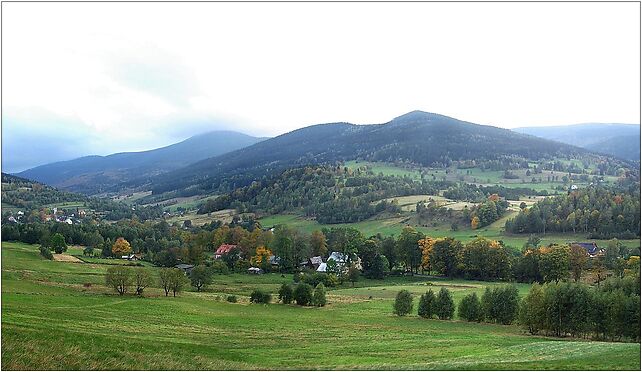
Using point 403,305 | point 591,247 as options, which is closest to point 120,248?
point 403,305

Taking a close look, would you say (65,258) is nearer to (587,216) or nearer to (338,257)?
(338,257)

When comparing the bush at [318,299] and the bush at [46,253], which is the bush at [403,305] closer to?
the bush at [318,299]

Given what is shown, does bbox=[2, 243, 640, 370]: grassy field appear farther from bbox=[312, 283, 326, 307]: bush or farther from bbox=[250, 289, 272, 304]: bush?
bbox=[250, 289, 272, 304]: bush

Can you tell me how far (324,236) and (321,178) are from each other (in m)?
80.4

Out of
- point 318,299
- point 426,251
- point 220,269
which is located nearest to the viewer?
point 318,299

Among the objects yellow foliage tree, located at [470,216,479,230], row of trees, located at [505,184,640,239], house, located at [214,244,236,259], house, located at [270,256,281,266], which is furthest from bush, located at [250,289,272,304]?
yellow foliage tree, located at [470,216,479,230]

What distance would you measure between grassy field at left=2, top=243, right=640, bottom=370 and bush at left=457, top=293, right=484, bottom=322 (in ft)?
6.40

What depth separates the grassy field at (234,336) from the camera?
21109 millimetres

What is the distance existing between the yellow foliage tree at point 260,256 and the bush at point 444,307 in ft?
130

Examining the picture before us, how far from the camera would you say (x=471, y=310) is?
44469 mm

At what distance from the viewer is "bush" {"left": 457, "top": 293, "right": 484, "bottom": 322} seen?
145ft

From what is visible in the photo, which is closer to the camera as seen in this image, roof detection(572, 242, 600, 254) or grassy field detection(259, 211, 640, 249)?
roof detection(572, 242, 600, 254)

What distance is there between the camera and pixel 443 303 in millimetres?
45594

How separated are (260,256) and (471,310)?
43473mm
